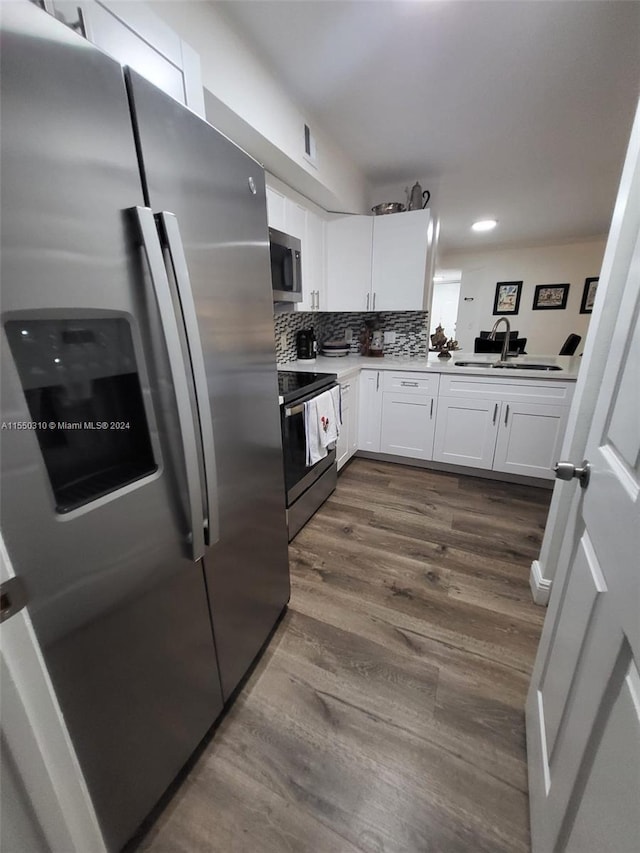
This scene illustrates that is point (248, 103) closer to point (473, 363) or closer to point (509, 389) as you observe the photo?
point (509, 389)

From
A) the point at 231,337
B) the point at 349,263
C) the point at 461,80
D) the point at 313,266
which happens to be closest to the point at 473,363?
the point at 349,263

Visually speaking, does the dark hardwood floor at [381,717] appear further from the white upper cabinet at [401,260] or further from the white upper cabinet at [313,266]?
the white upper cabinet at [401,260]

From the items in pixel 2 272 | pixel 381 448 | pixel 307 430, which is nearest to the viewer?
pixel 2 272

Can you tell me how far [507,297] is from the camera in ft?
20.5

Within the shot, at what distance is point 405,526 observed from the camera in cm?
223

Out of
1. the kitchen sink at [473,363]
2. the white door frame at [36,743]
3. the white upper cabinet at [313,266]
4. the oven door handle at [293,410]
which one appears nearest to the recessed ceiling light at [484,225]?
the kitchen sink at [473,363]

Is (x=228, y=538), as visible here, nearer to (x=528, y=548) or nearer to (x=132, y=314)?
(x=132, y=314)

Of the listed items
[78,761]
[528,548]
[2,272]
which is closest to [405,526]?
[528,548]

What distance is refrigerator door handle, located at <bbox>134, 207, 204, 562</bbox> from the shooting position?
0.67m

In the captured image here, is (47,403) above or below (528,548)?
above

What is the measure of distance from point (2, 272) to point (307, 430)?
1.58m

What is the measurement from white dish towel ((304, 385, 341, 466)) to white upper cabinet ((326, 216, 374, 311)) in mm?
1214

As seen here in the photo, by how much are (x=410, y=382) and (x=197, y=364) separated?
2.33m

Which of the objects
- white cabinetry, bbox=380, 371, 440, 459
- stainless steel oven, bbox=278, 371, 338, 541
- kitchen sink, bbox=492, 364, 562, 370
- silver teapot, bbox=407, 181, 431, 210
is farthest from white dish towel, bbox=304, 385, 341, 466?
silver teapot, bbox=407, 181, 431, 210
